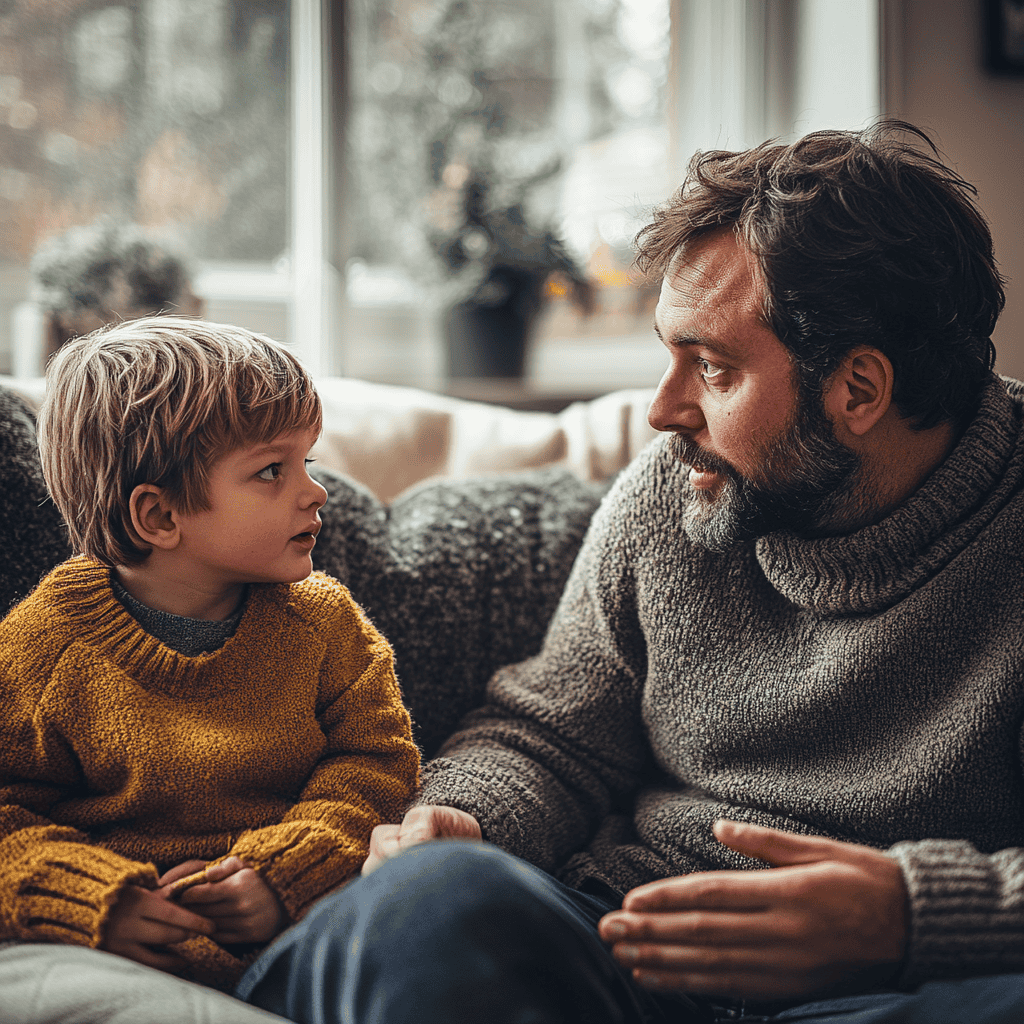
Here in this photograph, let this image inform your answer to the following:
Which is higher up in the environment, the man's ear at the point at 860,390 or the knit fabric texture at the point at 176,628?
the man's ear at the point at 860,390

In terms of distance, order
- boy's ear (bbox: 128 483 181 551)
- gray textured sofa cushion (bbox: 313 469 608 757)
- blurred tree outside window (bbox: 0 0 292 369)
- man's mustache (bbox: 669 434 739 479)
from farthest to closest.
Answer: blurred tree outside window (bbox: 0 0 292 369) → gray textured sofa cushion (bbox: 313 469 608 757) → man's mustache (bbox: 669 434 739 479) → boy's ear (bbox: 128 483 181 551)

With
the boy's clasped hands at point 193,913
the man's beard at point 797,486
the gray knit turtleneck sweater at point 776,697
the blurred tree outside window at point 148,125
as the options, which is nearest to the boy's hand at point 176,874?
the boy's clasped hands at point 193,913

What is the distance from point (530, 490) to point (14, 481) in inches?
25.2

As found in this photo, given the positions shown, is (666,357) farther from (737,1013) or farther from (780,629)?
(737,1013)

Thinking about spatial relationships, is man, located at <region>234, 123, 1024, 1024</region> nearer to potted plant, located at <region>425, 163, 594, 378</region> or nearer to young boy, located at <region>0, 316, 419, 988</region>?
young boy, located at <region>0, 316, 419, 988</region>

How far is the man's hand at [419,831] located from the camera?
914 millimetres

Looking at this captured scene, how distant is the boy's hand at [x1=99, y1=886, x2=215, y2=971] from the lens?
834 mm

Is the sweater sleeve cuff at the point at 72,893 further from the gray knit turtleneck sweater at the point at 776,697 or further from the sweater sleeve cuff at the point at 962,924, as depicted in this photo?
the sweater sleeve cuff at the point at 962,924

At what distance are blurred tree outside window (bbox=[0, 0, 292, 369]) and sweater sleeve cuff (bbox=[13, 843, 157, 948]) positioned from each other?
1437mm

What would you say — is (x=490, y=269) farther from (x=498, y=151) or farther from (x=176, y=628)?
(x=176, y=628)

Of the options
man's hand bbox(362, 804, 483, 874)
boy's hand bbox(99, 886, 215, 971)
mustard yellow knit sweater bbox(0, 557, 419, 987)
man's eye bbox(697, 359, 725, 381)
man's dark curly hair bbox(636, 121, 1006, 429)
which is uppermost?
man's dark curly hair bbox(636, 121, 1006, 429)

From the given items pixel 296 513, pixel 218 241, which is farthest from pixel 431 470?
pixel 218 241

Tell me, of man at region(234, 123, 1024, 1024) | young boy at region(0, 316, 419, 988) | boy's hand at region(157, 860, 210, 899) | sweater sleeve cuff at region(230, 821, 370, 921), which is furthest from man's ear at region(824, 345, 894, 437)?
boy's hand at region(157, 860, 210, 899)

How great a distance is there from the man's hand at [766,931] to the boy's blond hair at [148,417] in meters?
0.54
